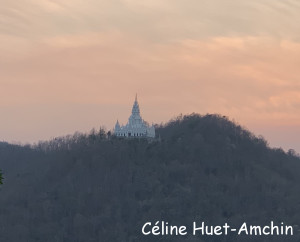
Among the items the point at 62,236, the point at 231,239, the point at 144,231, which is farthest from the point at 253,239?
the point at 62,236

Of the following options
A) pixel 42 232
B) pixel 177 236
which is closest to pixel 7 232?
pixel 42 232

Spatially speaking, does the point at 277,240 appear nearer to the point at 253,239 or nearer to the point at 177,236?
the point at 253,239

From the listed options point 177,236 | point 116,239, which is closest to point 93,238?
point 116,239

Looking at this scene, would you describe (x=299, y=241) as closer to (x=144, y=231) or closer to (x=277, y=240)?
(x=277, y=240)

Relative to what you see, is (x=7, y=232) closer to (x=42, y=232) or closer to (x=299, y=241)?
(x=42, y=232)

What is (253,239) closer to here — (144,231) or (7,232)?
(144,231)

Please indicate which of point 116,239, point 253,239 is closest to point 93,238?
point 116,239

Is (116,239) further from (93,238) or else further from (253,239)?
(253,239)
